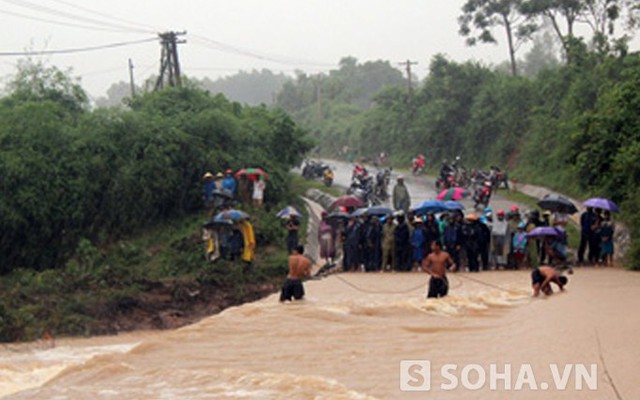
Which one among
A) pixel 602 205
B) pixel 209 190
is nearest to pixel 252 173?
pixel 209 190

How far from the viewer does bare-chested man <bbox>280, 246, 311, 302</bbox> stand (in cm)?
1481

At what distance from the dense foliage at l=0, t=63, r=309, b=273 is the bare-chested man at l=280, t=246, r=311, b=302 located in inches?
449

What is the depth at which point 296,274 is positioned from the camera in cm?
1509

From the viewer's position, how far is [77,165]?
25.5 meters

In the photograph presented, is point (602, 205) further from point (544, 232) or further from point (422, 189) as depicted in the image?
point (422, 189)

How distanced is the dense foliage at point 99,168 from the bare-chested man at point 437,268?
12.9 m

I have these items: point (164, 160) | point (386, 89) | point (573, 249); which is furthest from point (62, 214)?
point (386, 89)

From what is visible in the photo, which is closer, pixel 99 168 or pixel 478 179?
pixel 99 168

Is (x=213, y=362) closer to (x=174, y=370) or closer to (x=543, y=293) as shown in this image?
(x=174, y=370)

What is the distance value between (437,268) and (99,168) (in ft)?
46.3

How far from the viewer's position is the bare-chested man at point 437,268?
14609 mm

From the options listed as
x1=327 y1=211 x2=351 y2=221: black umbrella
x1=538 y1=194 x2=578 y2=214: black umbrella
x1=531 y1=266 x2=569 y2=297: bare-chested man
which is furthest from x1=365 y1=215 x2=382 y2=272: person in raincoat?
x1=531 y1=266 x2=569 y2=297: bare-chested man

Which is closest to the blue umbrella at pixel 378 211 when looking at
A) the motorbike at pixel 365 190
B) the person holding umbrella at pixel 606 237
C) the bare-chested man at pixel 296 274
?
the person holding umbrella at pixel 606 237

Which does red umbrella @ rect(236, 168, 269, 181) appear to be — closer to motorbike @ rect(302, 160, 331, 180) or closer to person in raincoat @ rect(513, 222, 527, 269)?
person in raincoat @ rect(513, 222, 527, 269)
